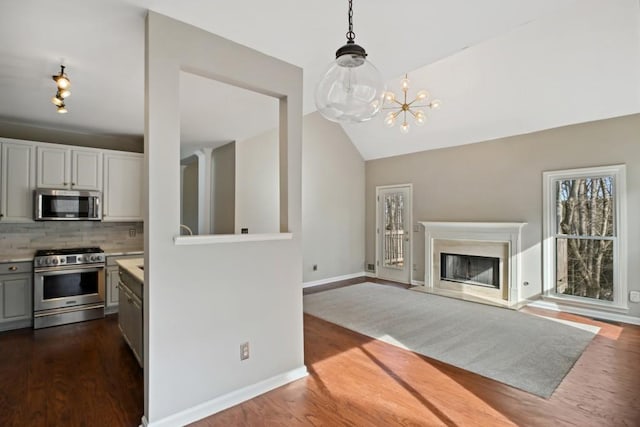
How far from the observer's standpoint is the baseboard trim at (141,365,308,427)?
2014mm

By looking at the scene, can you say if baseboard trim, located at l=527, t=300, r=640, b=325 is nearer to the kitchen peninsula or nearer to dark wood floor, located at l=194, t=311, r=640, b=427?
dark wood floor, located at l=194, t=311, r=640, b=427

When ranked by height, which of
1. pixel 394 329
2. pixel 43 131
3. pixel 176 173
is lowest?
pixel 394 329

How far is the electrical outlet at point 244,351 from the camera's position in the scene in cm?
236

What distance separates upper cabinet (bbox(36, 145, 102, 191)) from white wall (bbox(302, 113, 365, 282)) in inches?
130

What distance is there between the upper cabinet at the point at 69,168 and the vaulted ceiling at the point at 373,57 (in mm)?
380

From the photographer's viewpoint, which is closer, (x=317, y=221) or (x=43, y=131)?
(x=43, y=131)

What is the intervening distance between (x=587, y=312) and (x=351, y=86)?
194 inches

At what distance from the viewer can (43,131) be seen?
14.3 feet

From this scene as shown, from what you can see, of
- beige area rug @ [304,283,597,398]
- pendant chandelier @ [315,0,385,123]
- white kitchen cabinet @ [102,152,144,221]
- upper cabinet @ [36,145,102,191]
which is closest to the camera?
pendant chandelier @ [315,0,385,123]

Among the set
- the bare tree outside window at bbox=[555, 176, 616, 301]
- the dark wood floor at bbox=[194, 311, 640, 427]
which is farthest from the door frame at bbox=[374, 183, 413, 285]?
the dark wood floor at bbox=[194, 311, 640, 427]

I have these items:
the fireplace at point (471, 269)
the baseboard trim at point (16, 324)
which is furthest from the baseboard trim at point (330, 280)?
the baseboard trim at point (16, 324)

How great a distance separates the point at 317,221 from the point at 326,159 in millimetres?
1294

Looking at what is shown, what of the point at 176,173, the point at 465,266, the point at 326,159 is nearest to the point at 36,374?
the point at 176,173

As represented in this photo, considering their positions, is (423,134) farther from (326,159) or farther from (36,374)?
(36,374)
